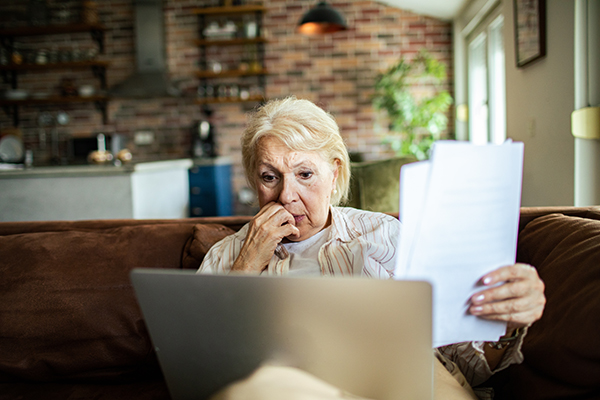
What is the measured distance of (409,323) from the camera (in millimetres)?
591

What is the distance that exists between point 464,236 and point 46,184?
3327 mm

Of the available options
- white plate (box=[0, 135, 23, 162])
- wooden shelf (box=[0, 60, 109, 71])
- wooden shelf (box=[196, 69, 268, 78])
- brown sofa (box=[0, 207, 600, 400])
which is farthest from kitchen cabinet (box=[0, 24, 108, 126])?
brown sofa (box=[0, 207, 600, 400])

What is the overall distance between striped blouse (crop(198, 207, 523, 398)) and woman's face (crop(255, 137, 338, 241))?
70mm

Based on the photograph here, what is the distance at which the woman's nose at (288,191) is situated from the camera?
1.22 metres

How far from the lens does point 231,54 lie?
222 inches

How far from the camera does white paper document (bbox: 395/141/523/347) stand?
23.1 inches

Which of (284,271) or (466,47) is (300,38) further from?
(284,271)

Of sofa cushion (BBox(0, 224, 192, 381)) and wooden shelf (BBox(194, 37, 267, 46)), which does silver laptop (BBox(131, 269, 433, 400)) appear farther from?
wooden shelf (BBox(194, 37, 267, 46))

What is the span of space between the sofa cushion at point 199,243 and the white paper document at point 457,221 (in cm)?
85

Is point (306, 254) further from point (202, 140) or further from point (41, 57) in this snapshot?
point (41, 57)

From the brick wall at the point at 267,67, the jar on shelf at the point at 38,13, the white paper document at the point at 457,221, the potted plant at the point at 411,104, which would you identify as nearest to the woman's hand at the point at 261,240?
the white paper document at the point at 457,221

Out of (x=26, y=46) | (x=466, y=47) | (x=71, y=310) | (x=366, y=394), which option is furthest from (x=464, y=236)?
(x=26, y=46)

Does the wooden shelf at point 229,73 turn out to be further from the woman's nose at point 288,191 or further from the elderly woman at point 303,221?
the woman's nose at point 288,191

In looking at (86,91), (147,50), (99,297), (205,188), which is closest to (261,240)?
(99,297)
